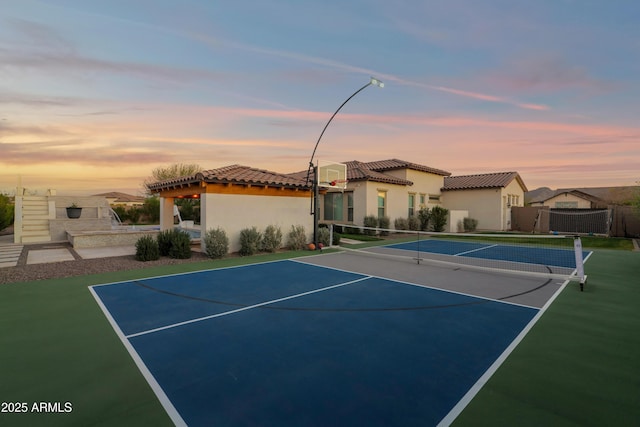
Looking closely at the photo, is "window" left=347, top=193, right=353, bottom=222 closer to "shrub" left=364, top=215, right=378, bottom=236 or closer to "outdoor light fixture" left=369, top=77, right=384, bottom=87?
"shrub" left=364, top=215, right=378, bottom=236

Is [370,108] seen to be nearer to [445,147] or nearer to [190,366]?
[445,147]

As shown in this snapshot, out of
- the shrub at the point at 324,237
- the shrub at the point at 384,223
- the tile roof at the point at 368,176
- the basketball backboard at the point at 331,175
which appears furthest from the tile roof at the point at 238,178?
the shrub at the point at 384,223

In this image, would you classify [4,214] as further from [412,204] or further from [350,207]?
[412,204]

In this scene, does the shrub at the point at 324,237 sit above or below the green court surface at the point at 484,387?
above

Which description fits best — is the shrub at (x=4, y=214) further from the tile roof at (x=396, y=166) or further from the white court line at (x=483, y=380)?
the white court line at (x=483, y=380)

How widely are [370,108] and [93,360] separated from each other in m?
16.5

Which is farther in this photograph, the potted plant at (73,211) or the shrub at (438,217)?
the shrub at (438,217)

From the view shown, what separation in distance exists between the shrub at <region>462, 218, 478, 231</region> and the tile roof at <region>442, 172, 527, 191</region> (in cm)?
343

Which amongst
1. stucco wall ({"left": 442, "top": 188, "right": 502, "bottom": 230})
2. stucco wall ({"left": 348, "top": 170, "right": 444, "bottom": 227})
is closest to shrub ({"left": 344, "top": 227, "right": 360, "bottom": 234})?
stucco wall ({"left": 348, "top": 170, "right": 444, "bottom": 227})

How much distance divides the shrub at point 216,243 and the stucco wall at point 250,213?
63 cm

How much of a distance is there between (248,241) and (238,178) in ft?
10.0

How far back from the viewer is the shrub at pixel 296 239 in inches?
661

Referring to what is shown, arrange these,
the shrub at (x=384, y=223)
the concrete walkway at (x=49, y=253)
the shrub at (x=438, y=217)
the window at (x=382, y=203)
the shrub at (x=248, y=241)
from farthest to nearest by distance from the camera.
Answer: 1. the shrub at (x=438, y=217)
2. the window at (x=382, y=203)
3. the shrub at (x=384, y=223)
4. the shrub at (x=248, y=241)
5. the concrete walkway at (x=49, y=253)

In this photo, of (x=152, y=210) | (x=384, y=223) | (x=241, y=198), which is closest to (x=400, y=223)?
(x=384, y=223)
